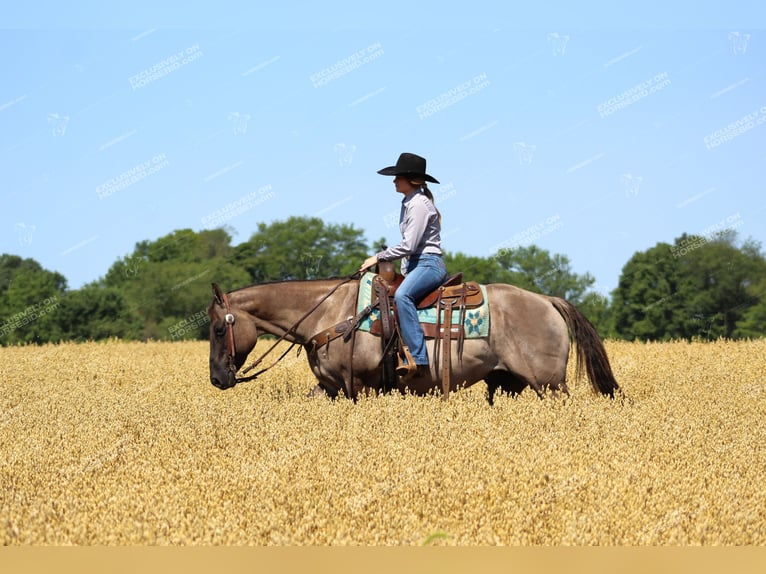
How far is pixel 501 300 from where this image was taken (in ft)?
29.8

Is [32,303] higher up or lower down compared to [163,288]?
higher up

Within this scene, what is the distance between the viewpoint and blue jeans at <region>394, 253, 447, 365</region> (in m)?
8.69

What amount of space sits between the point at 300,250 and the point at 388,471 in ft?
216

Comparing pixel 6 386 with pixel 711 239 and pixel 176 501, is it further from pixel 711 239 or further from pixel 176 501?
pixel 711 239

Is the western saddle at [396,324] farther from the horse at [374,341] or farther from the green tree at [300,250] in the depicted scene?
the green tree at [300,250]

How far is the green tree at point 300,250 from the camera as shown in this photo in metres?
69.8

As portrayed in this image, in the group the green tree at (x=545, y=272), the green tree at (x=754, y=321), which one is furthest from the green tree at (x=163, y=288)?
the green tree at (x=754, y=321)

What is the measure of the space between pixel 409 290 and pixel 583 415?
2114 millimetres

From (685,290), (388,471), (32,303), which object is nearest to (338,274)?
(32,303)

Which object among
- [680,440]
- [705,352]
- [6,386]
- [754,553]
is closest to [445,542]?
[754,553]

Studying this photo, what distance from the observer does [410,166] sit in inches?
347

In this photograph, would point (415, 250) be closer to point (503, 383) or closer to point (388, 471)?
point (503, 383)

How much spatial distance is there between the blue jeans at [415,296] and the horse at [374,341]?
21 cm

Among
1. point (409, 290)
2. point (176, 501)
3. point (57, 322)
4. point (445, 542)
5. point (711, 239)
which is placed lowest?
point (711, 239)
